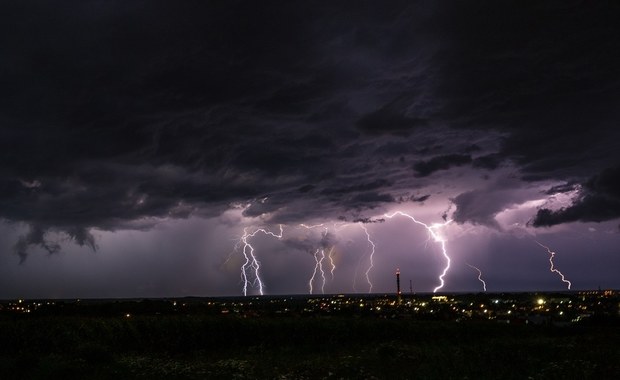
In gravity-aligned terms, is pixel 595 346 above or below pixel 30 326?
below

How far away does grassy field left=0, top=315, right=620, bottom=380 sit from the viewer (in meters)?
22.6

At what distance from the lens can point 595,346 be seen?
101ft

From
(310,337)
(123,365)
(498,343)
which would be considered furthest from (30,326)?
(498,343)

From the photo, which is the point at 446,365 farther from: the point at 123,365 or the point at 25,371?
the point at 25,371

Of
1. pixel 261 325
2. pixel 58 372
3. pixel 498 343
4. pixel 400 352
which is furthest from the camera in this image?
pixel 261 325

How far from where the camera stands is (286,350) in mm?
32562

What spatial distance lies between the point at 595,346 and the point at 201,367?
2214 centimetres

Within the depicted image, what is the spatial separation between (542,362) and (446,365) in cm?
435

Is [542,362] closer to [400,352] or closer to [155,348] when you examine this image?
[400,352]

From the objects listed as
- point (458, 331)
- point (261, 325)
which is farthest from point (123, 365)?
point (458, 331)

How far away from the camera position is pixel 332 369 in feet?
76.9

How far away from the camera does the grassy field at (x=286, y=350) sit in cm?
2262

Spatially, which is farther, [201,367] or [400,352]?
[400,352]

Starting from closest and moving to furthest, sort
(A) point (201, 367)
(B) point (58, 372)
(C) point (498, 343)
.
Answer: (B) point (58, 372)
(A) point (201, 367)
(C) point (498, 343)
